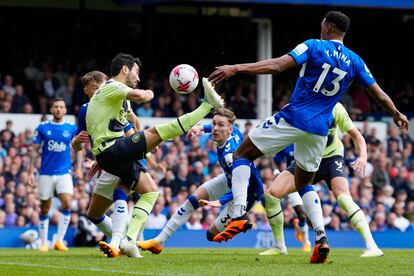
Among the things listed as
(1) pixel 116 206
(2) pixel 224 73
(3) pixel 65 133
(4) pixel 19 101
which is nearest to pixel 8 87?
(4) pixel 19 101

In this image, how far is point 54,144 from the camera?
1789 centimetres

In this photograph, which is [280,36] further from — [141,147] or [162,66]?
[141,147]

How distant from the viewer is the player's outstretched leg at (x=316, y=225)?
11686mm

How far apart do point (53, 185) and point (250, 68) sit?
26.1 feet

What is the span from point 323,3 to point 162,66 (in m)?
4.60

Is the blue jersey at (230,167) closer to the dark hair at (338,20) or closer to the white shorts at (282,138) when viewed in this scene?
the white shorts at (282,138)

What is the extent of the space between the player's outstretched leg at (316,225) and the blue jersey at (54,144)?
5313 millimetres

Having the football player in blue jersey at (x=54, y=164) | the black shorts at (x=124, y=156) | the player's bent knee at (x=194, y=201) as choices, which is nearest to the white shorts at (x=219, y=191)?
the player's bent knee at (x=194, y=201)

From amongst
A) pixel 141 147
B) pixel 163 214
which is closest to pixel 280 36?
pixel 163 214

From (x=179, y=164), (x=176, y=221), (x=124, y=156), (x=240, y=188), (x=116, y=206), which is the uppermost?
(x=124, y=156)

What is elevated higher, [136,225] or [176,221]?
[136,225]

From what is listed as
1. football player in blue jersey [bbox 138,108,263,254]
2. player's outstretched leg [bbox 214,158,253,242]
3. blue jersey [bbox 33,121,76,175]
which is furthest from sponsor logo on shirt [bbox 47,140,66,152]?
player's outstretched leg [bbox 214,158,253,242]

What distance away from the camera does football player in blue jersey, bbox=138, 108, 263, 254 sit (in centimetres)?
1407

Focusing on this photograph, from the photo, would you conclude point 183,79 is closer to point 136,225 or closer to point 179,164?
point 136,225
